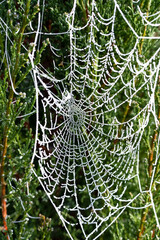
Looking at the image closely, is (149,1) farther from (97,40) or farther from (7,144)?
(7,144)

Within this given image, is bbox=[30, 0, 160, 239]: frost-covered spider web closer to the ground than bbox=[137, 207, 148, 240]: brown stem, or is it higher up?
higher up

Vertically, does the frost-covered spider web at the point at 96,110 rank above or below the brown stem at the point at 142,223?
above

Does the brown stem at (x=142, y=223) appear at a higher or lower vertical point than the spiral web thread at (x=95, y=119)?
lower

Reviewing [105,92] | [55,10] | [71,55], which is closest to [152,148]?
[105,92]

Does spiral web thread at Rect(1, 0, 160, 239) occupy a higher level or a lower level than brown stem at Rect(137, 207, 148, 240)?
higher

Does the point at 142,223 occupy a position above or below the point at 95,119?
below

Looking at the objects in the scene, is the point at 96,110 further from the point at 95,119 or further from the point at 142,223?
the point at 142,223

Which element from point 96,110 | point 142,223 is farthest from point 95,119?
point 142,223

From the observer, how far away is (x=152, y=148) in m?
0.92

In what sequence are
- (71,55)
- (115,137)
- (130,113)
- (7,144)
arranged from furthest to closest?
(130,113) < (115,137) < (71,55) < (7,144)

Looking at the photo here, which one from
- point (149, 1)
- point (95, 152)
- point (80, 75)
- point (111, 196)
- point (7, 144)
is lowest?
point (111, 196)

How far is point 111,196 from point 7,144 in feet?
1.31

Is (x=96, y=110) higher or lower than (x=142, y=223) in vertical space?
higher

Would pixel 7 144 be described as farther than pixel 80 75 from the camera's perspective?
No
